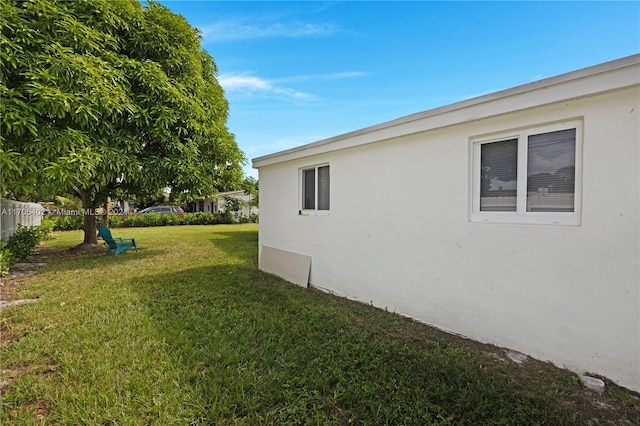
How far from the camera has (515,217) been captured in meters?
3.60

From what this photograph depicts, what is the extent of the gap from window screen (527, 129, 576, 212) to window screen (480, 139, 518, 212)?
0.16 m

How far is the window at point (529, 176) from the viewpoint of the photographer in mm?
3203

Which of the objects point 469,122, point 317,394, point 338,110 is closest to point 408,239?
point 469,122

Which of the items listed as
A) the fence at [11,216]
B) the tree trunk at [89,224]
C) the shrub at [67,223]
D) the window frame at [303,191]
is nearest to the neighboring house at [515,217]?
the window frame at [303,191]

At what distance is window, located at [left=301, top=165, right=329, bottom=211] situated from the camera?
6.36 metres

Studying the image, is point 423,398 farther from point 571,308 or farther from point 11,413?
point 11,413

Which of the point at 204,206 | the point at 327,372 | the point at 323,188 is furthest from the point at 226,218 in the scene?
the point at 327,372

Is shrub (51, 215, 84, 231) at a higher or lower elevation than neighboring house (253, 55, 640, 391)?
lower

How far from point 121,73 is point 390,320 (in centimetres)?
865

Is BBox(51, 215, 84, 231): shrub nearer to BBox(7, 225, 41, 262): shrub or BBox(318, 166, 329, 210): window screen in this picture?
BBox(7, 225, 41, 262): shrub

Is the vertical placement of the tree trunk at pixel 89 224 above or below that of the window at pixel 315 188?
below

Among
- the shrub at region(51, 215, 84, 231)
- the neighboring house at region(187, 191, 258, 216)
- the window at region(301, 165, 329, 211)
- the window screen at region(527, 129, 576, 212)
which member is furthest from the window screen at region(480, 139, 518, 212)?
the neighboring house at region(187, 191, 258, 216)

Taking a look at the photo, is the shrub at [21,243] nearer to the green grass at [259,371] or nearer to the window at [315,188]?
the green grass at [259,371]

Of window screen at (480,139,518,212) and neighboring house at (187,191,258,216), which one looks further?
neighboring house at (187,191,258,216)
